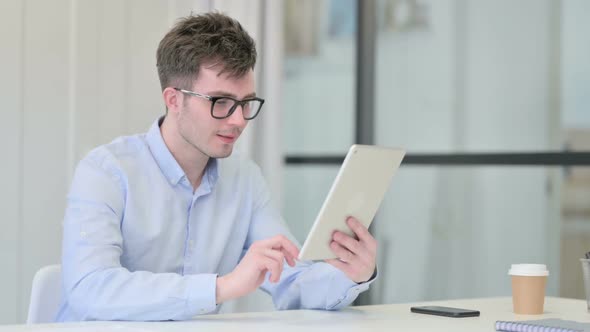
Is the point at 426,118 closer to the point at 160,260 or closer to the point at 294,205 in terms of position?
the point at 294,205

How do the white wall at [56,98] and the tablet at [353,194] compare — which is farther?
the white wall at [56,98]

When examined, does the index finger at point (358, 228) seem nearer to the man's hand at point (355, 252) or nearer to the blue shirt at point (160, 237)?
the man's hand at point (355, 252)

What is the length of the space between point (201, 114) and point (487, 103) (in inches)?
73.9

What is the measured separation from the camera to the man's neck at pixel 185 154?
2.37 metres

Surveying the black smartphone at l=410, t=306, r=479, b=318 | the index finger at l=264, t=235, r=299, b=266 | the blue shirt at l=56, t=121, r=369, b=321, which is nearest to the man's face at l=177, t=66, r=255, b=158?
the blue shirt at l=56, t=121, r=369, b=321

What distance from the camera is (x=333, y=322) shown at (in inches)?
77.1

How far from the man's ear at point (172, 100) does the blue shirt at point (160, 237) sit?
80 mm

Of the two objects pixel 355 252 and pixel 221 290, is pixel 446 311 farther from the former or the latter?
pixel 221 290

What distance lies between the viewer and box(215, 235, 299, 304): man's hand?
1.95 meters

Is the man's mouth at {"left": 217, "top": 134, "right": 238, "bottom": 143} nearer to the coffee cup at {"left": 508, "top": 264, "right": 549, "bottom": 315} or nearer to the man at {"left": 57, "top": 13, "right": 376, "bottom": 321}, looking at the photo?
the man at {"left": 57, "top": 13, "right": 376, "bottom": 321}

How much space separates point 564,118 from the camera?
11.6ft

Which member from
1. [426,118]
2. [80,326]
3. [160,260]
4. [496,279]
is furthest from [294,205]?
[80,326]

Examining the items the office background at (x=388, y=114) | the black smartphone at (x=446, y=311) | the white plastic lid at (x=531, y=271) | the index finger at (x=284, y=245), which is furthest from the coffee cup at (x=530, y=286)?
the office background at (x=388, y=114)

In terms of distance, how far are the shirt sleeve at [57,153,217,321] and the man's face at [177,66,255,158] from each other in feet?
0.82
